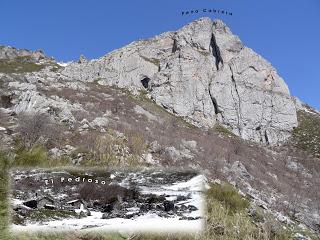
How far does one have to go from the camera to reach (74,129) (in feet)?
61.9

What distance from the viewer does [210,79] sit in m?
69.9

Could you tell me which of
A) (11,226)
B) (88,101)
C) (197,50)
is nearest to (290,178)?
(88,101)

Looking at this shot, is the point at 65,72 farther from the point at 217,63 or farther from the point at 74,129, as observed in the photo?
the point at 74,129

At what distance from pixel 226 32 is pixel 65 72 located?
31.6 metres

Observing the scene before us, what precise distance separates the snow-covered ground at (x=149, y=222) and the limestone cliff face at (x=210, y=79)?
50.6 m

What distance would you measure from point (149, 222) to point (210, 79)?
213ft

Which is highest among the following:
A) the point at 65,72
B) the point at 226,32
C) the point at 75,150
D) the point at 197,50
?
the point at 226,32

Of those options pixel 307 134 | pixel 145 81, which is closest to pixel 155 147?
pixel 307 134

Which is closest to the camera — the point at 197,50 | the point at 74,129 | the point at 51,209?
the point at 51,209

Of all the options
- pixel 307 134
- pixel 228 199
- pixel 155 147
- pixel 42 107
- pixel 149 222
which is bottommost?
pixel 149 222

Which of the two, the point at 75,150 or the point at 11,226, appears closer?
the point at 11,226

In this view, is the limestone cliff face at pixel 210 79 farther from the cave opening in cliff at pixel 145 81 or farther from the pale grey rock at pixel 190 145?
the pale grey rock at pixel 190 145

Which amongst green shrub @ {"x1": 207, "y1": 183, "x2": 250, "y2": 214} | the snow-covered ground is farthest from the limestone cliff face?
the snow-covered ground

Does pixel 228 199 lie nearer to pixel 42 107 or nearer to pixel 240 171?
pixel 240 171
